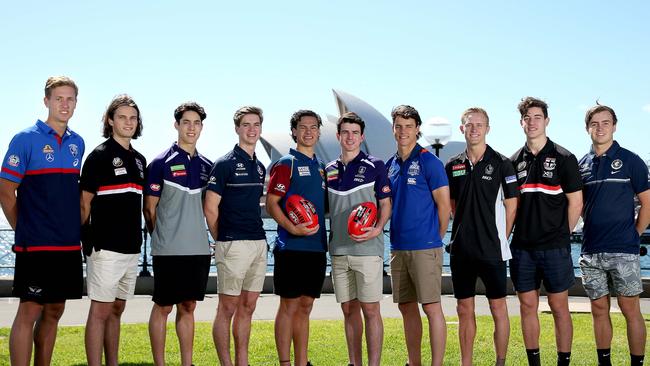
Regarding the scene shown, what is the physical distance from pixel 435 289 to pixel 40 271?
9.58 ft

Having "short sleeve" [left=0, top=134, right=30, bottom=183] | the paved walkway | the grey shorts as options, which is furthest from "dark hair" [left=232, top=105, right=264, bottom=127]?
the paved walkway

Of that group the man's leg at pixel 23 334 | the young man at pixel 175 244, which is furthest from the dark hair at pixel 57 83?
the man's leg at pixel 23 334

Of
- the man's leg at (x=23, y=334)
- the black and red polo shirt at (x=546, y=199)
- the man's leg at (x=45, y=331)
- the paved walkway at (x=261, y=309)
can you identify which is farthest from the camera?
the paved walkway at (x=261, y=309)

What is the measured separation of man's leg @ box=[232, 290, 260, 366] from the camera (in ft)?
17.6

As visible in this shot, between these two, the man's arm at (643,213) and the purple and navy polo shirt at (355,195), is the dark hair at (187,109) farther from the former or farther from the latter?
the man's arm at (643,213)

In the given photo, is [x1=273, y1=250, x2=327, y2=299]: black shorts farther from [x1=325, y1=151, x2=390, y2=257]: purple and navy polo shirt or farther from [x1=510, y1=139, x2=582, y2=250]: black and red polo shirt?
[x1=510, y1=139, x2=582, y2=250]: black and red polo shirt

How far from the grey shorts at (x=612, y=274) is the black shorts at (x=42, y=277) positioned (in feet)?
13.5

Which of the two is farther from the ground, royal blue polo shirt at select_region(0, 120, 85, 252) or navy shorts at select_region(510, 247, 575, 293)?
royal blue polo shirt at select_region(0, 120, 85, 252)

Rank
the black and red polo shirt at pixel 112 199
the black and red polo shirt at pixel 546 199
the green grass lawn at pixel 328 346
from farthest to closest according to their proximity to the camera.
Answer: the green grass lawn at pixel 328 346 → the black and red polo shirt at pixel 546 199 → the black and red polo shirt at pixel 112 199

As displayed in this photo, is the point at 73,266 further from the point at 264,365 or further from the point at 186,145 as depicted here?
the point at 264,365

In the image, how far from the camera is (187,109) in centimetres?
540

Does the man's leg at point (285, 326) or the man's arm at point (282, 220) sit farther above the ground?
the man's arm at point (282, 220)

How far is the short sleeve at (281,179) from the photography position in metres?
5.41

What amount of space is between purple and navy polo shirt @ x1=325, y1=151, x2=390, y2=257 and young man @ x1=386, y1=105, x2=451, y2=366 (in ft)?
0.54
